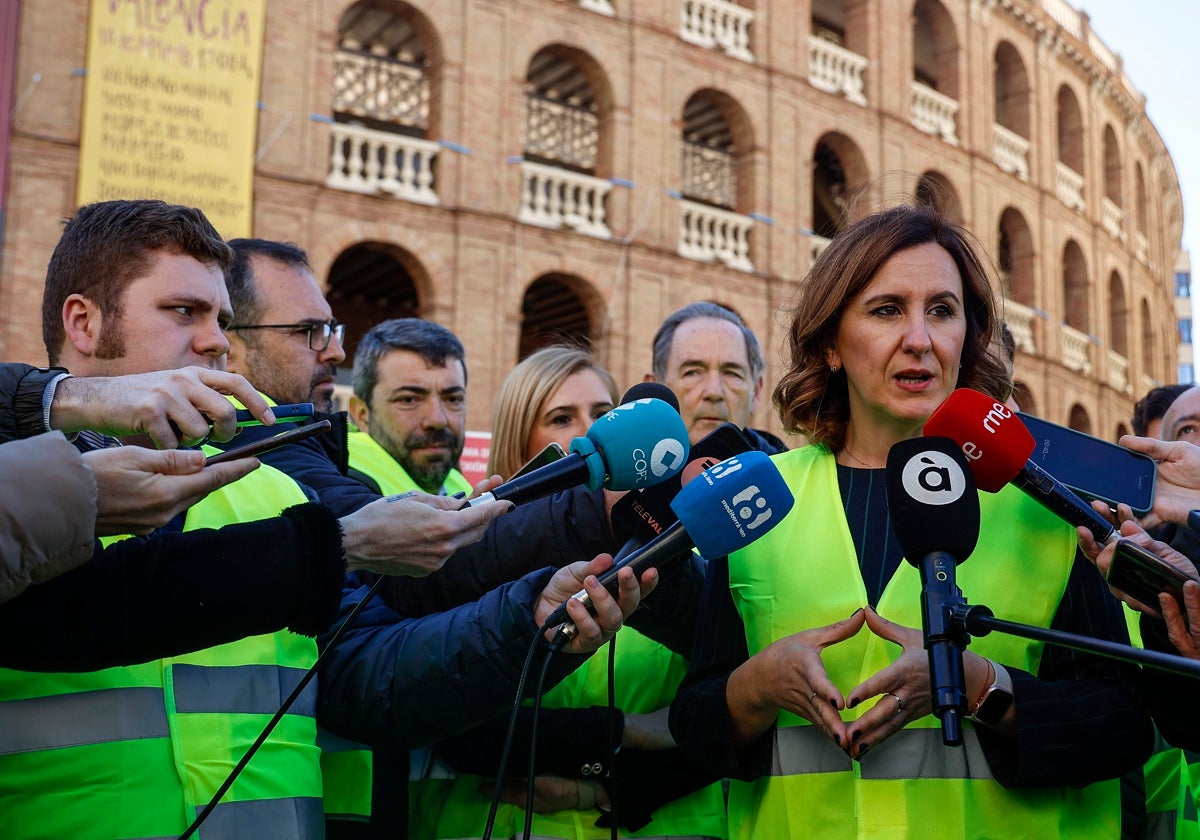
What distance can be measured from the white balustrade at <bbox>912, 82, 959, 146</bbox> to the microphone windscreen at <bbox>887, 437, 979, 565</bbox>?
19.4m

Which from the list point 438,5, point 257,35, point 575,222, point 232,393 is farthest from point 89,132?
point 232,393

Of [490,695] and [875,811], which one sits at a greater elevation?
[490,695]

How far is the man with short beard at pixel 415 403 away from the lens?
476 centimetres

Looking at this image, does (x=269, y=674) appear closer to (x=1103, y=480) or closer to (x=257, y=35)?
(x=1103, y=480)

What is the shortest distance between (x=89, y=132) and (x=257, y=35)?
7.16 ft

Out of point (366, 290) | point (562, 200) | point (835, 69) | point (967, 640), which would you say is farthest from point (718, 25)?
point (967, 640)

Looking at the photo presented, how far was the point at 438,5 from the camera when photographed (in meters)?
14.6

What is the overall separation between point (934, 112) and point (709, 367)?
58.1 ft

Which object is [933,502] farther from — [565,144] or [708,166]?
[708,166]

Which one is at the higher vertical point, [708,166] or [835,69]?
[835,69]

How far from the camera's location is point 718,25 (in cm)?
1733

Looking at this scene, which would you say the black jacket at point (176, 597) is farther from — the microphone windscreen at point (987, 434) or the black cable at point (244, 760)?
the microphone windscreen at point (987, 434)

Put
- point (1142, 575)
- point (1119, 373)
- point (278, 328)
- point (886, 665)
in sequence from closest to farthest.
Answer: point (1142, 575) < point (886, 665) < point (278, 328) < point (1119, 373)

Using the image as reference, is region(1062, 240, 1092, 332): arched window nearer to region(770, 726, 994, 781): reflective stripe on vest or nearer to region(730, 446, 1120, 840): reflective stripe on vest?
region(730, 446, 1120, 840): reflective stripe on vest
